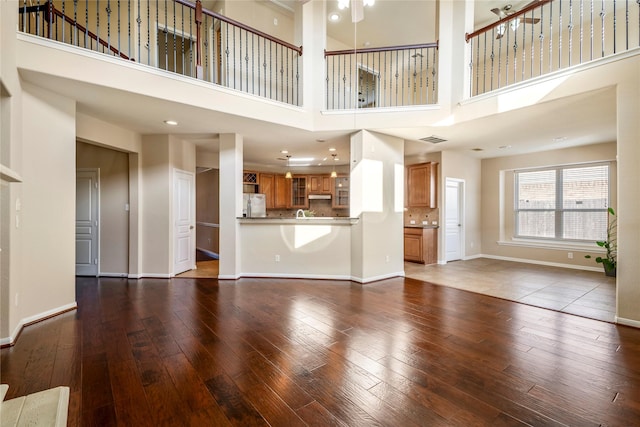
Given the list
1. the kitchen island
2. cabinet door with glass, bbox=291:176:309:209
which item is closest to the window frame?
the kitchen island

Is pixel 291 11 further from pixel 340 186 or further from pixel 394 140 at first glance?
pixel 340 186

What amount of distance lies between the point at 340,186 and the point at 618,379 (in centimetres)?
733

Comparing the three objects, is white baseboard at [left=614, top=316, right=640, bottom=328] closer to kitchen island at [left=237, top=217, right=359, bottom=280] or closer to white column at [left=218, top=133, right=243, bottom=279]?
kitchen island at [left=237, top=217, right=359, bottom=280]

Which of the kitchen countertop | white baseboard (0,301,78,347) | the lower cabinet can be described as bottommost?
white baseboard (0,301,78,347)

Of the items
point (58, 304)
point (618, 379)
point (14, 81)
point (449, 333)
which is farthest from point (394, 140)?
point (58, 304)

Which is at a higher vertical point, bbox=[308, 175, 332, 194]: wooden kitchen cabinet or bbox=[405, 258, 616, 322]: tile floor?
bbox=[308, 175, 332, 194]: wooden kitchen cabinet

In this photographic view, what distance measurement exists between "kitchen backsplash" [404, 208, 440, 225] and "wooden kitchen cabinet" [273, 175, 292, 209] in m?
3.59

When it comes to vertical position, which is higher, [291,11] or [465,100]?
[291,11]

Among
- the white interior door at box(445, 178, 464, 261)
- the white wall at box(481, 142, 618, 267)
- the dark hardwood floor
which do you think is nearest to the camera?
the dark hardwood floor

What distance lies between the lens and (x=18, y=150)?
2732 mm

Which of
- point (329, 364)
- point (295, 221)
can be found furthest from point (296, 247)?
point (329, 364)

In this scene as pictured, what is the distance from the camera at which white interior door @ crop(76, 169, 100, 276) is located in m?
4.91

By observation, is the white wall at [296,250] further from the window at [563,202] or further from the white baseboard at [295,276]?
the window at [563,202]

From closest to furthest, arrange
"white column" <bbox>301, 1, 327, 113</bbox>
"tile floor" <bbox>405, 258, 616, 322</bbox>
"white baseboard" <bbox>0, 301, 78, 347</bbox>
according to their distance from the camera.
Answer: "white baseboard" <bbox>0, 301, 78, 347</bbox> < "tile floor" <bbox>405, 258, 616, 322</bbox> < "white column" <bbox>301, 1, 327, 113</bbox>
